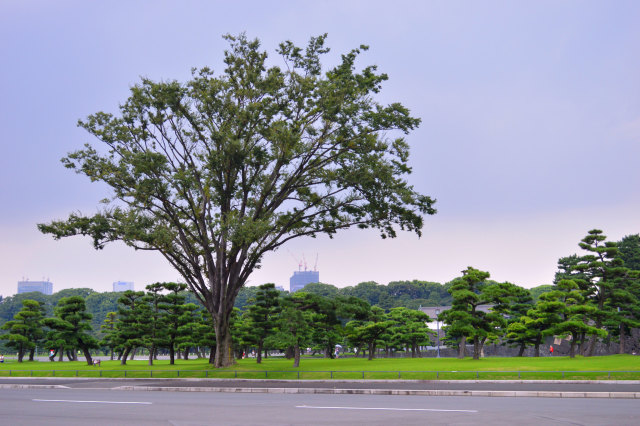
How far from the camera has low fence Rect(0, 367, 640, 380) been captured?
89.8 ft

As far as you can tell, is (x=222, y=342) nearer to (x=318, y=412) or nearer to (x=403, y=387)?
(x=403, y=387)

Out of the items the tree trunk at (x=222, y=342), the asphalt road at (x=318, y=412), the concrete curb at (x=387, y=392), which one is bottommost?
the concrete curb at (x=387, y=392)

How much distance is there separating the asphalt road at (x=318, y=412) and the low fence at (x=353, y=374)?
8335mm

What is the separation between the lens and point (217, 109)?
35781 millimetres

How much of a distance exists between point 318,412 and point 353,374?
15.9 metres

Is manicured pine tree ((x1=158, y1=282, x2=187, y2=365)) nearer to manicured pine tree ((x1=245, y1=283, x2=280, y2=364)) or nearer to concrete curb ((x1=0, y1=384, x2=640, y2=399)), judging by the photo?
manicured pine tree ((x1=245, y1=283, x2=280, y2=364))

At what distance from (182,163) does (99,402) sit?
19.8m

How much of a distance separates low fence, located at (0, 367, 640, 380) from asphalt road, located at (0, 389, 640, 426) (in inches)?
328

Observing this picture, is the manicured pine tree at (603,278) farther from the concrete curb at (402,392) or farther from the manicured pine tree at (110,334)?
the manicured pine tree at (110,334)

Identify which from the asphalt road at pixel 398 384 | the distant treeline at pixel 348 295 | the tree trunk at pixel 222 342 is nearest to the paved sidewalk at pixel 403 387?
the asphalt road at pixel 398 384

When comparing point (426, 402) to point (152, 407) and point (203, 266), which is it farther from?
point (203, 266)

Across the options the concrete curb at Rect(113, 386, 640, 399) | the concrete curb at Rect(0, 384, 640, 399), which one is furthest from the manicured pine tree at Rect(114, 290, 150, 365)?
the concrete curb at Rect(113, 386, 640, 399)

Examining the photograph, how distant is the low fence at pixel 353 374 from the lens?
27.4 meters

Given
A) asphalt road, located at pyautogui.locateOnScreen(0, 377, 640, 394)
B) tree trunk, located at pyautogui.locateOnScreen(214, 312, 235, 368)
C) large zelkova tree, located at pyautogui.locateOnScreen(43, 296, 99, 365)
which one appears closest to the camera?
asphalt road, located at pyautogui.locateOnScreen(0, 377, 640, 394)
